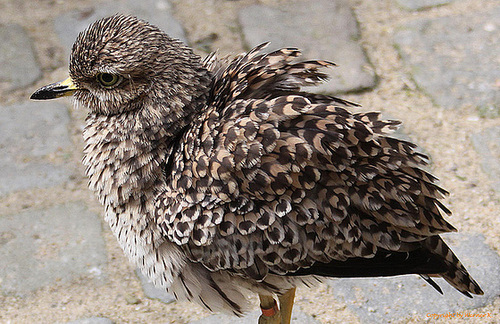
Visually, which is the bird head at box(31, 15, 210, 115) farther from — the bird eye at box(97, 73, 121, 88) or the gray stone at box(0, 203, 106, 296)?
the gray stone at box(0, 203, 106, 296)

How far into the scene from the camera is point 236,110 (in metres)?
2.88

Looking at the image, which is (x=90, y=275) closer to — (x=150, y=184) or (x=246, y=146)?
(x=150, y=184)

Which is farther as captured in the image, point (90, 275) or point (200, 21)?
point (200, 21)

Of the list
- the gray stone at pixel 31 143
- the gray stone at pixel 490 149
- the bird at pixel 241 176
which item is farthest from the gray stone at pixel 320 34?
the bird at pixel 241 176

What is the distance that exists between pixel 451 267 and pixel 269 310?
0.82 m

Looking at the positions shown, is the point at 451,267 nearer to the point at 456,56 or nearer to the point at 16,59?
the point at 456,56

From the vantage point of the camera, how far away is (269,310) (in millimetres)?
3283

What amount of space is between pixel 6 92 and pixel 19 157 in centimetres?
59

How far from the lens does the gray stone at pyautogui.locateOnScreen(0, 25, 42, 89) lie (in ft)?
15.4

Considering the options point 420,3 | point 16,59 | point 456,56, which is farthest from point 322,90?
point 16,59

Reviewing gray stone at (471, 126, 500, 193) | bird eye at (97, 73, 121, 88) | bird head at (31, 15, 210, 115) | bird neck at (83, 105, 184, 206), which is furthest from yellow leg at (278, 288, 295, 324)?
gray stone at (471, 126, 500, 193)

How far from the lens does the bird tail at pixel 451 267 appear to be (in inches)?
117

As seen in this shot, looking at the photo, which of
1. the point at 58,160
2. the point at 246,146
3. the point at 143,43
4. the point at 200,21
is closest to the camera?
the point at 246,146

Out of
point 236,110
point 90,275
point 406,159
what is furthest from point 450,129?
point 90,275
